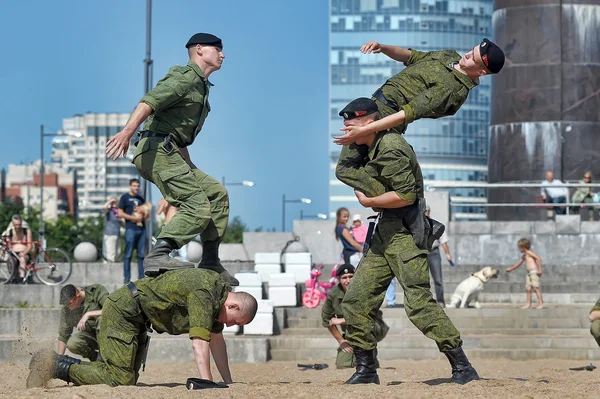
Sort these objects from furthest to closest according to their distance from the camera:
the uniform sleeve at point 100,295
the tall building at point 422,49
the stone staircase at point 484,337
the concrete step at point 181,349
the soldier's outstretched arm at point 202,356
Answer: the tall building at point 422,49, the stone staircase at point 484,337, the concrete step at point 181,349, the uniform sleeve at point 100,295, the soldier's outstretched arm at point 202,356

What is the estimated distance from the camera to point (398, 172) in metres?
8.73

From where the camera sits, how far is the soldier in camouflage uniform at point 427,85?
8.80m

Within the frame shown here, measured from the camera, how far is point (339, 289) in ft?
45.0

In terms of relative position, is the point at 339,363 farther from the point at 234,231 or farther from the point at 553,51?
the point at 234,231

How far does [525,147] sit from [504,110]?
3.02 ft

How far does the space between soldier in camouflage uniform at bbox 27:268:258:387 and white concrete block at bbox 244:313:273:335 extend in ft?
27.8

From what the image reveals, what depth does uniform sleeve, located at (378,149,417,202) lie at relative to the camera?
28.7 feet

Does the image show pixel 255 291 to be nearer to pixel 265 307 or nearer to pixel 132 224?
pixel 265 307

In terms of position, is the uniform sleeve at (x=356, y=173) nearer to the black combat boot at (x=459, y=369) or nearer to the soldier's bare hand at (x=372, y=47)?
the soldier's bare hand at (x=372, y=47)

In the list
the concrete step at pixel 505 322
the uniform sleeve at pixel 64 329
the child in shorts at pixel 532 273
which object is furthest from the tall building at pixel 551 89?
the uniform sleeve at pixel 64 329

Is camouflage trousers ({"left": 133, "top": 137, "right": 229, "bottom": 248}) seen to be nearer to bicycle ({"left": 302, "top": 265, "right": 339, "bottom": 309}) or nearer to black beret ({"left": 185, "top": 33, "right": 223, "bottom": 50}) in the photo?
black beret ({"left": 185, "top": 33, "right": 223, "bottom": 50})

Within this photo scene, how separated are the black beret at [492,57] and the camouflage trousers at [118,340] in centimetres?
272

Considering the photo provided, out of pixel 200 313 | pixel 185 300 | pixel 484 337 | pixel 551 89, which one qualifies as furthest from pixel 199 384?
pixel 551 89

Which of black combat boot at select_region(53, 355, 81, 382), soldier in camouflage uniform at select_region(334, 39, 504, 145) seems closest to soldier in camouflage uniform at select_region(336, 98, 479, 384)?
soldier in camouflage uniform at select_region(334, 39, 504, 145)
